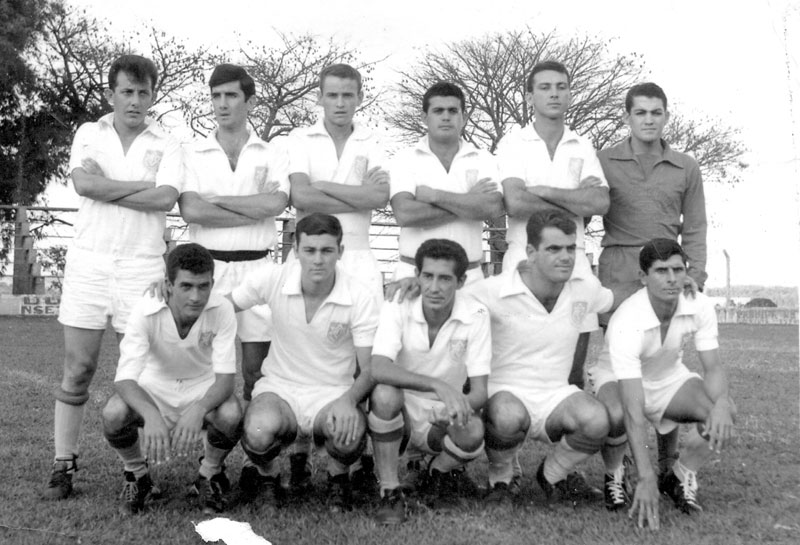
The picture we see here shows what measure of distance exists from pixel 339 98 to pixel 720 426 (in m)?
2.60

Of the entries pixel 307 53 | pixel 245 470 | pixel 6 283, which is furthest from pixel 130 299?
pixel 307 53

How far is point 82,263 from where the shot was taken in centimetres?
461

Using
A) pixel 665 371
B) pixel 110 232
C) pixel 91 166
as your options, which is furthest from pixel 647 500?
pixel 91 166

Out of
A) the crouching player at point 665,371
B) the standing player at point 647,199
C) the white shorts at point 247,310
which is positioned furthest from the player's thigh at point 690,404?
the white shorts at point 247,310

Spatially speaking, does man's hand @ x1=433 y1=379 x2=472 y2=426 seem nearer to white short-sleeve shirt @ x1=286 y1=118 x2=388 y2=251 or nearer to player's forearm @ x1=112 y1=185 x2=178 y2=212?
white short-sleeve shirt @ x1=286 y1=118 x2=388 y2=251

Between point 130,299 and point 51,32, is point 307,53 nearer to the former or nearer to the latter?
point 51,32

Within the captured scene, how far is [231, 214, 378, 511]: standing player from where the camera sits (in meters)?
4.27

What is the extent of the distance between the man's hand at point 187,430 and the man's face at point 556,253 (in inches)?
70.9

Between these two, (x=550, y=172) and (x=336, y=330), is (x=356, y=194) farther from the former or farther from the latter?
(x=550, y=172)

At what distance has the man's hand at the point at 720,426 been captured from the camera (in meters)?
4.10

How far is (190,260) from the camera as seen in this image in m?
4.15

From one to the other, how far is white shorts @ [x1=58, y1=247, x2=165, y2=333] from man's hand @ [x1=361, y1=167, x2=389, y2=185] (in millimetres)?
1320

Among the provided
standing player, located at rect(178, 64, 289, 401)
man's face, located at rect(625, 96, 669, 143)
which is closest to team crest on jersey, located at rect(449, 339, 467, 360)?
standing player, located at rect(178, 64, 289, 401)

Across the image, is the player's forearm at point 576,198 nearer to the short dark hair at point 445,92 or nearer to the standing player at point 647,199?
the standing player at point 647,199
